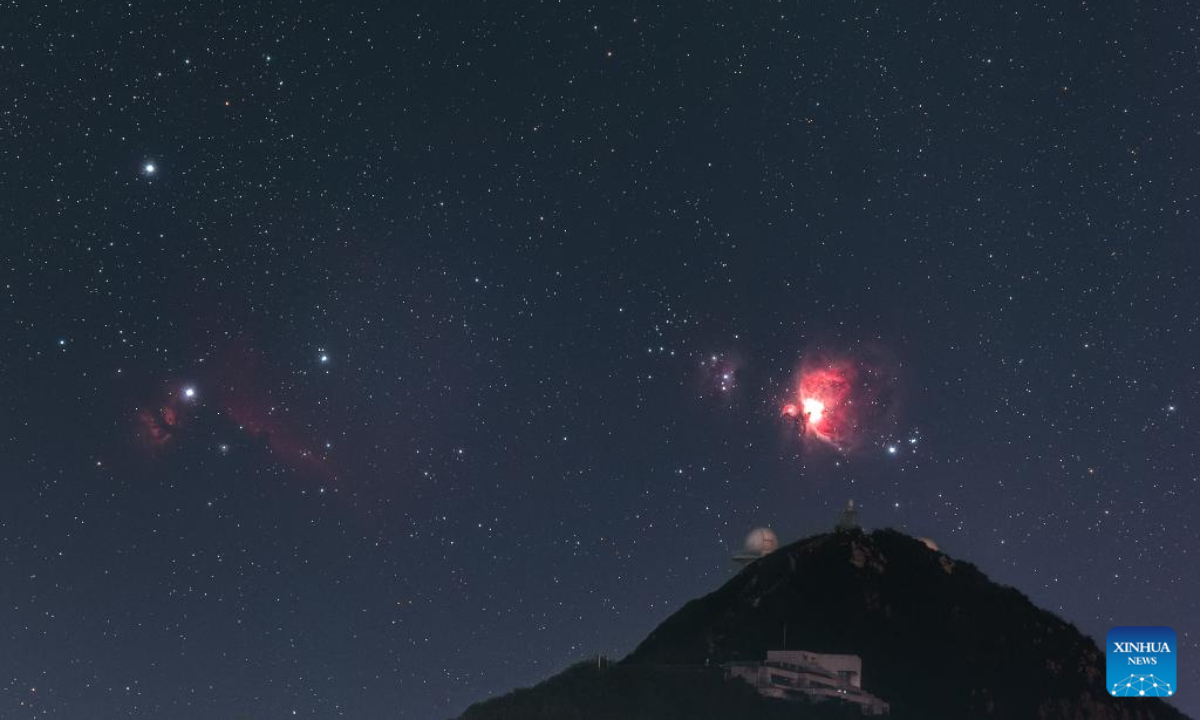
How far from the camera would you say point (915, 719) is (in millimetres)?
110000

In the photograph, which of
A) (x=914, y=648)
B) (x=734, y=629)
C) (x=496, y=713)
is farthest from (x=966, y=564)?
(x=496, y=713)

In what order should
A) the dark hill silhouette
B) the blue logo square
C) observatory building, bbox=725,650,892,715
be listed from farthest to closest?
the dark hill silhouette → observatory building, bbox=725,650,892,715 → the blue logo square

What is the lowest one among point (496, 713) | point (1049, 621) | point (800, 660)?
point (496, 713)

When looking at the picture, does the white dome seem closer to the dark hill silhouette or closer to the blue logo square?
the dark hill silhouette

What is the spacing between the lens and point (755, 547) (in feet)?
479

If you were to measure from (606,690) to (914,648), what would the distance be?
142 ft

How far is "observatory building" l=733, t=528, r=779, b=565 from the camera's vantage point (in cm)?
14600

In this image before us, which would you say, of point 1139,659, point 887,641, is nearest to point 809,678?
point 887,641

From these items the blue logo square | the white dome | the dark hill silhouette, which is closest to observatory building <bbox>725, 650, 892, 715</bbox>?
the dark hill silhouette

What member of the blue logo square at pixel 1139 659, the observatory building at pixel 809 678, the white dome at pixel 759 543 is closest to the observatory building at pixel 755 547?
the white dome at pixel 759 543

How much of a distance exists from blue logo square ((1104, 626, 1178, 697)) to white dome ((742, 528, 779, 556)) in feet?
371

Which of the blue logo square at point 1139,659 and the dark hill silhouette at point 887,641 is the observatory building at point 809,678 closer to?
the dark hill silhouette at point 887,641

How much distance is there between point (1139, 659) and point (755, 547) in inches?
4474

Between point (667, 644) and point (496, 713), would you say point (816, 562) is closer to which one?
point (667, 644)
